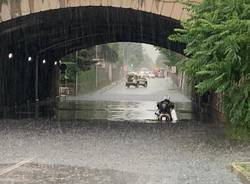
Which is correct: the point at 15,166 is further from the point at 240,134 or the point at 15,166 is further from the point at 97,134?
the point at 240,134

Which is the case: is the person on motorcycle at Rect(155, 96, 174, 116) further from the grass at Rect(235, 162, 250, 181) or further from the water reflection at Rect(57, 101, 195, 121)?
the grass at Rect(235, 162, 250, 181)

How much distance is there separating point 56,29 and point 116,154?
17444 mm

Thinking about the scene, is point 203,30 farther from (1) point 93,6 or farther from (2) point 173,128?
(2) point 173,128

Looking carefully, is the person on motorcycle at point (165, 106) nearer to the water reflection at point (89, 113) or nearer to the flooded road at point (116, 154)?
the water reflection at point (89, 113)

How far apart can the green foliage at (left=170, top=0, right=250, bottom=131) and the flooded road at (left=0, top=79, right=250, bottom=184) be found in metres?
1.67

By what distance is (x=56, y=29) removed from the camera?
31.4m

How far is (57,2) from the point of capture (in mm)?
19859

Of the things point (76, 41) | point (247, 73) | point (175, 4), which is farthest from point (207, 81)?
point (76, 41)

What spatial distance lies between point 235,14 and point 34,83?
96.8 feet

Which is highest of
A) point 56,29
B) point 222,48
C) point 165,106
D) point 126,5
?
point 56,29

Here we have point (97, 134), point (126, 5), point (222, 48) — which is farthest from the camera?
point (97, 134)

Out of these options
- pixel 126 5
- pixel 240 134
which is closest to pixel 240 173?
pixel 240 134

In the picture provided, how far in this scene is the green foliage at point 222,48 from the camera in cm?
1441

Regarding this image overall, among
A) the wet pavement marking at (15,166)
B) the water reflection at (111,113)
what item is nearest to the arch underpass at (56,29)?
the water reflection at (111,113)
